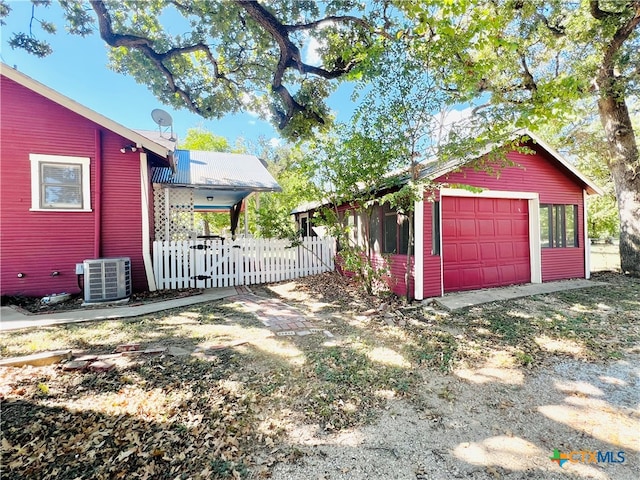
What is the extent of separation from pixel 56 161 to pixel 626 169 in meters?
15.7

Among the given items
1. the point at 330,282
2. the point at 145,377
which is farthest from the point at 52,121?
the point at 330,282

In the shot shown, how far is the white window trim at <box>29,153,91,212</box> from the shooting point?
22.1 ft

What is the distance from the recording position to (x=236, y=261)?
342 inches

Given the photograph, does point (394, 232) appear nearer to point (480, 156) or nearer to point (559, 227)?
point (480, 156)

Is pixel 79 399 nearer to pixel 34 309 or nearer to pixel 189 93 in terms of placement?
pixel 34 309

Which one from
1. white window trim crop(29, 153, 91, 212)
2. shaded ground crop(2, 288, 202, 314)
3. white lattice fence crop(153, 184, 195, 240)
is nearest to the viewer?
shaded ground crop(2, 288, 202, 314)

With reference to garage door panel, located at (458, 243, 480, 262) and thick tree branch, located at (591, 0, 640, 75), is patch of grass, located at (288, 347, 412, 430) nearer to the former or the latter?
garage door panel, located at (458, 243, 480, 262)

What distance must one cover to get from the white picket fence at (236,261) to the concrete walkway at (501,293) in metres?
4.28

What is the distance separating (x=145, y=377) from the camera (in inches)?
123

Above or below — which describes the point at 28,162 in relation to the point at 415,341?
above

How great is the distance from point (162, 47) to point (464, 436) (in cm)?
1023

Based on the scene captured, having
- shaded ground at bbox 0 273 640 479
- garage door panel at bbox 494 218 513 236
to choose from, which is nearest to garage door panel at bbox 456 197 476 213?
garage door panel at bbox 494 218 513 236

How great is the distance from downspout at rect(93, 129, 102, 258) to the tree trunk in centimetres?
1402

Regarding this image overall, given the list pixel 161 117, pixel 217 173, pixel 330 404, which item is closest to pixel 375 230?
pixel 330 404
